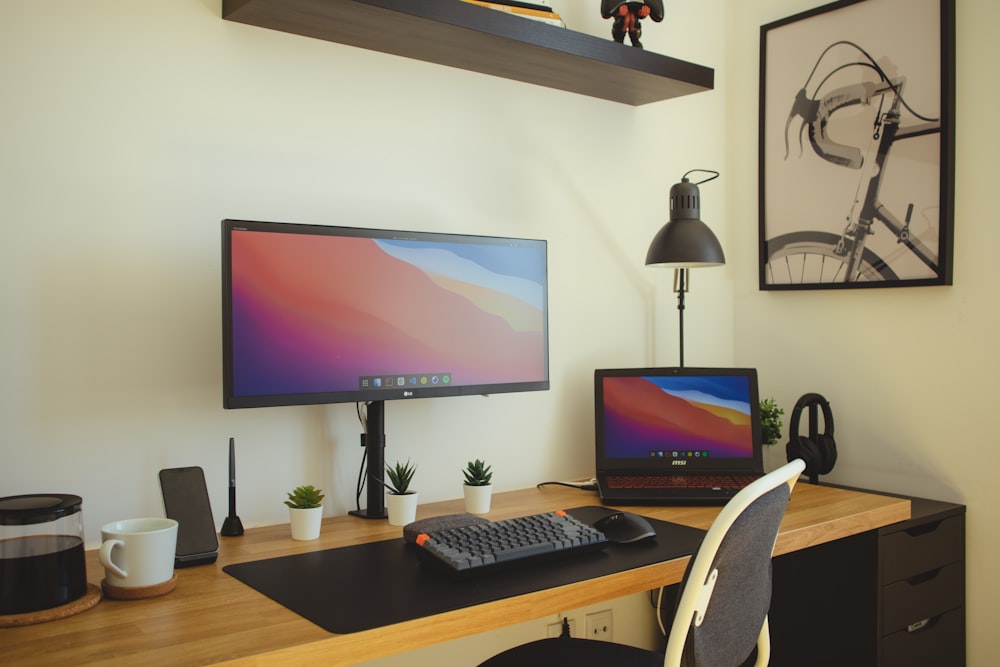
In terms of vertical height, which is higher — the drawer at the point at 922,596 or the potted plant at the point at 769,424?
the potted plant at the point at 769,424

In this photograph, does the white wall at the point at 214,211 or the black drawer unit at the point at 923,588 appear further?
the black drawer unit at the point at 923,588

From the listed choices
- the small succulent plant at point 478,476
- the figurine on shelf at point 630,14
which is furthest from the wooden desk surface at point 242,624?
the figurine on shelf at point 630,14

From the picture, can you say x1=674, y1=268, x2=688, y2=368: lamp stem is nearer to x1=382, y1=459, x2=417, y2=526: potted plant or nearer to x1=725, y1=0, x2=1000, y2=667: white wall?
x1=725, y1=0, x2=1000, y2=667: white wall

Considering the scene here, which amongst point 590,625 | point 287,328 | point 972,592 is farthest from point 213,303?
point 972,592

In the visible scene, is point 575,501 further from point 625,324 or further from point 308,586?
point 308,586

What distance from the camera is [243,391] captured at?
5.02ft

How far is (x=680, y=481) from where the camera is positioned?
1994mm

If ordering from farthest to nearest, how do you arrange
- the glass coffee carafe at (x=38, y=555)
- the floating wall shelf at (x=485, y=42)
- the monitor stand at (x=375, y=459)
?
the monitor stand at (x=375, y=459) → the floating wall shelf at (x=485, y=42) → the glass coffee carafe at (x=38, y=555)

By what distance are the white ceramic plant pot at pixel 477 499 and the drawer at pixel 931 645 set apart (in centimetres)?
95

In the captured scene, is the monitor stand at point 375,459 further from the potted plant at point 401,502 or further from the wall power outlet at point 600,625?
the wall power outlet at point 600,625

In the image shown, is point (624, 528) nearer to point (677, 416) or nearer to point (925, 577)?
point (677, 416)

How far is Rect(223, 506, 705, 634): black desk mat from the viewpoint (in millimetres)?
1188

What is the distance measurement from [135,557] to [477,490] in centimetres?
74

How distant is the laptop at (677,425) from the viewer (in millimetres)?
2062
